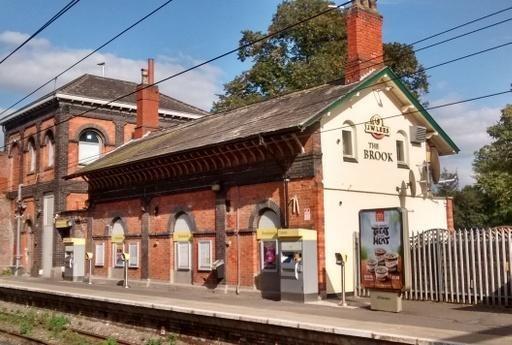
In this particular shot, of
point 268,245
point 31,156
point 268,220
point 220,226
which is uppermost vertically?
point 31,156

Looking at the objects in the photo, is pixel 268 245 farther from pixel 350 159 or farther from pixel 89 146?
pixel 89 146

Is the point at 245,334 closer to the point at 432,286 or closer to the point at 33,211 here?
the point at 432,286

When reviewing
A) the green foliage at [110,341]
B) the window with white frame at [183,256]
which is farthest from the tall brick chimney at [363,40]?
the green foliage at [110,341]

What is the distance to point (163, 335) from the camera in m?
14.0

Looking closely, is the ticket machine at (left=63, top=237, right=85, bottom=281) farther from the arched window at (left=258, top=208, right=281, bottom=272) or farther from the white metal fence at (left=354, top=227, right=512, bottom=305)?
the white metal fence at (left=354, top=227, right=512, bottom=305)

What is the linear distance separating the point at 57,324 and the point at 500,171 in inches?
1311

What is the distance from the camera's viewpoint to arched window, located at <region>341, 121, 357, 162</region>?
1888 centimetres

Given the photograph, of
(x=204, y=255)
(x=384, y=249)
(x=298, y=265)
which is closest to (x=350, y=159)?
(x=298, y=265)

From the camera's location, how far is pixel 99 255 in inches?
1072

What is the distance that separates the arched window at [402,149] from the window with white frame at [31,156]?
22769 mm

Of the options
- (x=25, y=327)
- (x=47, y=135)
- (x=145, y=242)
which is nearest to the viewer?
(x=25, y=327)

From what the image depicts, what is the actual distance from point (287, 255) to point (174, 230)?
22.3ft

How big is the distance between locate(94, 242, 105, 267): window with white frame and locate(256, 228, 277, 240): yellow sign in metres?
10.5

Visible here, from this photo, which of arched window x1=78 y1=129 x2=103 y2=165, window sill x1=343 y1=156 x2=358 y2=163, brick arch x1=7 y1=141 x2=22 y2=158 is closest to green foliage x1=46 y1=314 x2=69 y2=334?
window sill x1=343 y1=156 x2=358 y2=163
